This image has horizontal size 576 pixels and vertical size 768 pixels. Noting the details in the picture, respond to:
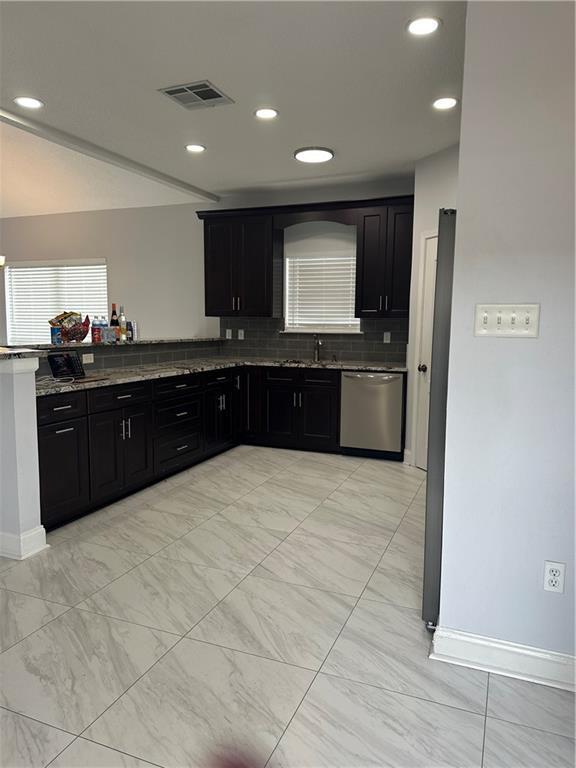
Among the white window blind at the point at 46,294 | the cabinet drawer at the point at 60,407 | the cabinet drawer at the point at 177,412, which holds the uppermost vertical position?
the white window blind at the point at 46,294

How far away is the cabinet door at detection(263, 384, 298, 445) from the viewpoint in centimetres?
535

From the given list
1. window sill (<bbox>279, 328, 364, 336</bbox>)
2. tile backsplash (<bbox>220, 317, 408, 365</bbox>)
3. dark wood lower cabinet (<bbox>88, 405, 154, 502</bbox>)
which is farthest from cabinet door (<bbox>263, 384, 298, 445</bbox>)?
dark wood lower cabinet (<bbox>88, 405, 154, 502</bbox>)

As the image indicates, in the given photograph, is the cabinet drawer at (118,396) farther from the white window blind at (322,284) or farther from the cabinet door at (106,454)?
the white window blind at (322,284)

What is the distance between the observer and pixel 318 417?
17.2 feet

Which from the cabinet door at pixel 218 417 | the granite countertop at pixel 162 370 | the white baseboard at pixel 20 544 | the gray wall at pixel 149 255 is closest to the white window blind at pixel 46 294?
the gray wall at pixel 149 255

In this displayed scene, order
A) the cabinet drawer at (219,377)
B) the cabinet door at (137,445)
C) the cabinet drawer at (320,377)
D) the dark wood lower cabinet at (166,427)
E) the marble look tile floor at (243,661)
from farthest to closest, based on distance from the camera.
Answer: the cabinet drawer at (320,377), the cabinet drawer at (219,377), the cabinet door at (137,445), the dark wood lower cabinet at (166,427), the marble look tile floor at (243,661)

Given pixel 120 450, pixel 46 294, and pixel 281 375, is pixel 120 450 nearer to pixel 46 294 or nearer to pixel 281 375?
pixel 281 375

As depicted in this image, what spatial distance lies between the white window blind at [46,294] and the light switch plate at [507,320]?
597 centimetres

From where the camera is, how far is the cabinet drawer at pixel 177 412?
13.7 feet

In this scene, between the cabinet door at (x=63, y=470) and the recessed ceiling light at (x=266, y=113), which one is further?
the recessed ceiling light at (x=266, y=113)

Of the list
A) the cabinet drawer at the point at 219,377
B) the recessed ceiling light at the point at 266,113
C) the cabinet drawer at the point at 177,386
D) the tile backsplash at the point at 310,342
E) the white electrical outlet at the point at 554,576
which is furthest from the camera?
the tile backsplash at the point at 310,342

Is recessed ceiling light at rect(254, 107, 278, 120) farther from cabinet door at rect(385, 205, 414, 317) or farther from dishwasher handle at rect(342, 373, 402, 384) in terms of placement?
dishwasher handle at rect(342, 373, 402, 384)

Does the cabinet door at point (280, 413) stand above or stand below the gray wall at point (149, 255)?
below

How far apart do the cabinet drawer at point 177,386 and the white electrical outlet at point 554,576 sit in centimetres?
307
